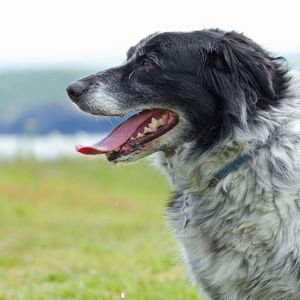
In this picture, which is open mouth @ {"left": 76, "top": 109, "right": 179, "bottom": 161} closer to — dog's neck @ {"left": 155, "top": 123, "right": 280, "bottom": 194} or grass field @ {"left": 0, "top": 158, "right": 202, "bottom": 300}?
dog's neck @ {"left": 155, "top": 123, "right": 280, "bottom": 194}

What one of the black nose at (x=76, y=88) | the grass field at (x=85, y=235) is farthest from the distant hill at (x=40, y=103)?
the black nose at (x=76, y=88)

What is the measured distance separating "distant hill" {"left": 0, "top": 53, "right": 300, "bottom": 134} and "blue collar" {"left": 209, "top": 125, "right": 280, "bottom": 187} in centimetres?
1566

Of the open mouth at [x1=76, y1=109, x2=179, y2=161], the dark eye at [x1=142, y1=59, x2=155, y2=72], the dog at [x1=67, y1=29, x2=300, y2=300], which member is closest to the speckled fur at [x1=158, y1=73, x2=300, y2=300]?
the dog at [x1=67, y1=29, x2=300, y2=300]

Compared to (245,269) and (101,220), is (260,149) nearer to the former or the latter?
(245,269)

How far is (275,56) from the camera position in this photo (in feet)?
13.6

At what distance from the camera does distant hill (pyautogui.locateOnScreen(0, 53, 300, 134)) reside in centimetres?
3092

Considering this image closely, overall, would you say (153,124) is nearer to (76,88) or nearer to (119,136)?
(119,136)

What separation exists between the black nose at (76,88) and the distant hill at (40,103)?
1532cm

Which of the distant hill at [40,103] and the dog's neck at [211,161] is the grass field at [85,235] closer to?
the dog's neck at [211,161]

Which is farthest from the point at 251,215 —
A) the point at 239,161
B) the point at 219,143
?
the point at 219,143

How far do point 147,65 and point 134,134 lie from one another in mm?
432

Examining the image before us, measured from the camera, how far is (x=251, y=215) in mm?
3838

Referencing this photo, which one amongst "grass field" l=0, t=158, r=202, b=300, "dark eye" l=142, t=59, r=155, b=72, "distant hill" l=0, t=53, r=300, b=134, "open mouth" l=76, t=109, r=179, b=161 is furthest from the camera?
"distant hill" l=0, t=53, r=300, b=134

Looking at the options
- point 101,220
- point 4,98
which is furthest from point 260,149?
point 4,98
